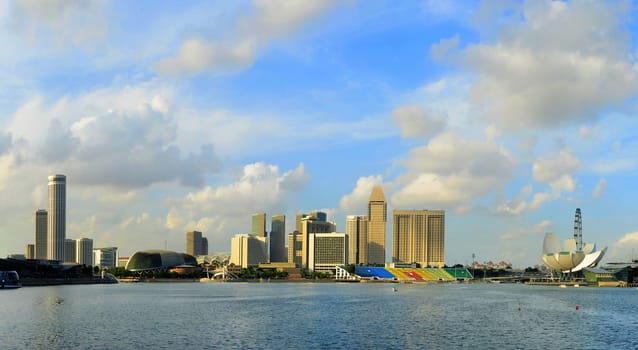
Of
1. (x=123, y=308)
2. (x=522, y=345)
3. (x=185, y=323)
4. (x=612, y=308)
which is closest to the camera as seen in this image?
(x=522, y=345)

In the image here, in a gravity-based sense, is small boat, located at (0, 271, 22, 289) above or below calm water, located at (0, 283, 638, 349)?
below

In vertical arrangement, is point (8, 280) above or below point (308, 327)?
below

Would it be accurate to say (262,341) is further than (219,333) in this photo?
No

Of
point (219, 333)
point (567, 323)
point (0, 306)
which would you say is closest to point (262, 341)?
point (219, 333)

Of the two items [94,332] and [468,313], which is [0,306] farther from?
[468,313]

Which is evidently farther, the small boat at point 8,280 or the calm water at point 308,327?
the small boat at point 8,280

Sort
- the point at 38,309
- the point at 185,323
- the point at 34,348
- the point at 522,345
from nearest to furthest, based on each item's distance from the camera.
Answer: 1. the point at 34,348
2. the point at 522,345
3. the point at 185,323
4. the point at 38,309

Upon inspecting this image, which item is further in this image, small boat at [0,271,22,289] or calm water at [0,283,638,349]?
small boat at [0,271,22,289]

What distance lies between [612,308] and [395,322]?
165 ft

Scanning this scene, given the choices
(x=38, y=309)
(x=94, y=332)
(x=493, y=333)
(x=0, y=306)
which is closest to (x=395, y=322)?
(x=493, y=333)

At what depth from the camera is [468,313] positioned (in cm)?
9619

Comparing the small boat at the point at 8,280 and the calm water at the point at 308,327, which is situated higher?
the calm water at the point at 308,327

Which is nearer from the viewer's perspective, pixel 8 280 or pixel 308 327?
pixel 308 327

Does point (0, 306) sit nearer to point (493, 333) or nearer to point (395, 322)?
point (395, 322)
